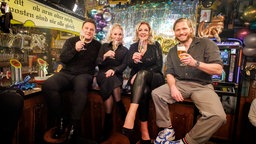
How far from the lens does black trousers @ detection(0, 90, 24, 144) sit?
1.31 metres

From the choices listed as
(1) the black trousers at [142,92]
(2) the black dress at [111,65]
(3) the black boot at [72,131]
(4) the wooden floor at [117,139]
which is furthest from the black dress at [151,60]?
(3) the black boot at [72,131]

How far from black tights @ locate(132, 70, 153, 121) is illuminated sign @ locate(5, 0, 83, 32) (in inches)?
70.1

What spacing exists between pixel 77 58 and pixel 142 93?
107 centimetres

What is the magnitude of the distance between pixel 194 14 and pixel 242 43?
39.9 inches

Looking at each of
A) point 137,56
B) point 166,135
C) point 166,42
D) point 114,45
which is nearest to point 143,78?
point 137,56

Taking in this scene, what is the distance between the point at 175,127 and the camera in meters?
1.95

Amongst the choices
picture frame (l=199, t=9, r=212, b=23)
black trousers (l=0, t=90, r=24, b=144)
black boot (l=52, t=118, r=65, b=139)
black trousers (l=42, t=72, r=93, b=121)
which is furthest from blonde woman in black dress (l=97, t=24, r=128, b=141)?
picture frame (l=199, t=9, r=212, b=23)

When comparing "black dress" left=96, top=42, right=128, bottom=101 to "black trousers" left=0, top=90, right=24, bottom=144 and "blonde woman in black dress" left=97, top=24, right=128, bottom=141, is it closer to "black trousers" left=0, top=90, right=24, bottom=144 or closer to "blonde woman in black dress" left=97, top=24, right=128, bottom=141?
"blonde woman in black dress" left=97, top=24, right=128, bottom=141

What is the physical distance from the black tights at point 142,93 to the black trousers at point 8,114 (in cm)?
106

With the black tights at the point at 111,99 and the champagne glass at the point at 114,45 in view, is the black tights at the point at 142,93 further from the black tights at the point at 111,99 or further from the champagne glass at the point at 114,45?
the champagne glass at the point at 114,45

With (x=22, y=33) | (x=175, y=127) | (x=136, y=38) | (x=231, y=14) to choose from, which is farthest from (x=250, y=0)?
(x=22, y=33)

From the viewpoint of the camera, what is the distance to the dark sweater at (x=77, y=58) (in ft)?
7.07

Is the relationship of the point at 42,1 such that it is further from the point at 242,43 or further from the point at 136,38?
the point at 242,43

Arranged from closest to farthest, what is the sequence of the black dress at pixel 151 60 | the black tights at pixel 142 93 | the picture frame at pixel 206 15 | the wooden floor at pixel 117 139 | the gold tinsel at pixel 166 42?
the black tights at pixel 142 93, the wooden floor at pixel 117 139, the black dress at pixel 151 60, the picture frame at pixel 206 15, the gold tinsel at pixel 166 42
